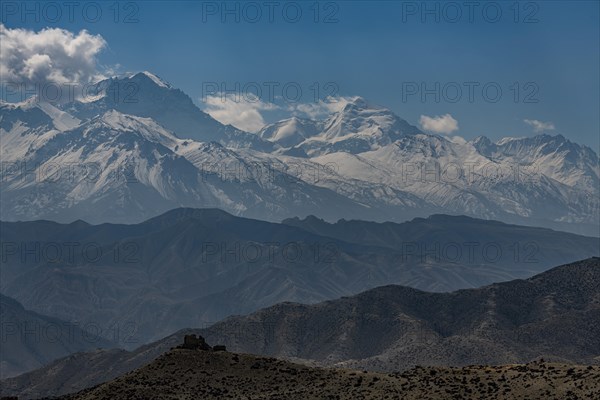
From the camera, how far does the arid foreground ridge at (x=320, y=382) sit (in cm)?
8344

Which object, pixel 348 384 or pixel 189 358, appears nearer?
pixel 348 384

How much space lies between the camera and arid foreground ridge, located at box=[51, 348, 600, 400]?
8344cm

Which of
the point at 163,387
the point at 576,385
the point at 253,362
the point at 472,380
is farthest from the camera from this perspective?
the point at 253,362

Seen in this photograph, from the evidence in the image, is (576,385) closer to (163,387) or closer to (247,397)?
(247,397)

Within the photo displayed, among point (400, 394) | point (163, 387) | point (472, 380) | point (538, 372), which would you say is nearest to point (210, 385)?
point (163, 387)

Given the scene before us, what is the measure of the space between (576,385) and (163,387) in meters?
39.8

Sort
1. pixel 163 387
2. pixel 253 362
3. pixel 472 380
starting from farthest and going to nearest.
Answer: pixel 253 362, pixel 163 387, pixel 472 380

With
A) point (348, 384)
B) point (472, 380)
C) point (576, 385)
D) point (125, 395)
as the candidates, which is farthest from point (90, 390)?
point (576, 385)

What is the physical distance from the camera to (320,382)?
94625mm

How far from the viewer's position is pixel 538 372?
289ft

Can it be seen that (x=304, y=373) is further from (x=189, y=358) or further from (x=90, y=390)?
(x=90, y=390)

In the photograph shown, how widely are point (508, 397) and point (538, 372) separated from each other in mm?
7355

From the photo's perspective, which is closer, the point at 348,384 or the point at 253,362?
the point at 348,384

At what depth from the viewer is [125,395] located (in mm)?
91562
